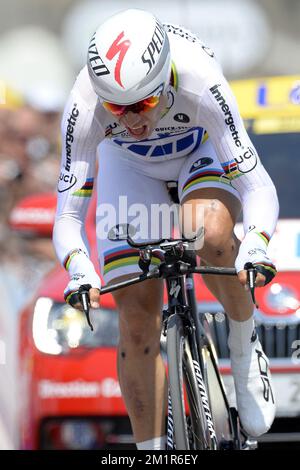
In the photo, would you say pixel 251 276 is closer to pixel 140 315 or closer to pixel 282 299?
pixel 140 315

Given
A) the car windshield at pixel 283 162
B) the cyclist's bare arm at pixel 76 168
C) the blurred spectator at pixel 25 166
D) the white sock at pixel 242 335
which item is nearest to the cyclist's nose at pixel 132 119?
the cyclist's bare arm at pixel 76 168

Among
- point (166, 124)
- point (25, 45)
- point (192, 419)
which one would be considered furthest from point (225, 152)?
point (25, 45)

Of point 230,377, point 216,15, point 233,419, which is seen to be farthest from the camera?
point 216,15

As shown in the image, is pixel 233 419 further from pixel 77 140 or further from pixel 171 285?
pixel 77 140

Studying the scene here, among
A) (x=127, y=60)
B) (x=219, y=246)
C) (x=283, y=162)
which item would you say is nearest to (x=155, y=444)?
(x=219, y=246)

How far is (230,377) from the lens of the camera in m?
5.46

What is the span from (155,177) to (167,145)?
0.18m

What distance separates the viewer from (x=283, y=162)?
6.36m

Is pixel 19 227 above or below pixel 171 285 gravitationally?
above

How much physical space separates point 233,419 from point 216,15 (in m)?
8.81

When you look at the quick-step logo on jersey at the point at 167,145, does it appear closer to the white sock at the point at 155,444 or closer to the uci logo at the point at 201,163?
the uci logo at the point at 201,163

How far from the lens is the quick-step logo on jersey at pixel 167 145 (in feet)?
15.5

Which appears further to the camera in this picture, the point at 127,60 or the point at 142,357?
the point at 142,357

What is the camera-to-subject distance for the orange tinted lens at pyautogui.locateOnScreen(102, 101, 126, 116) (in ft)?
13.5
